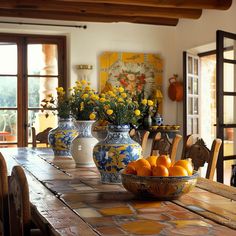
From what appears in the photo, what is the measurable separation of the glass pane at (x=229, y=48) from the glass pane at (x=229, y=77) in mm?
94

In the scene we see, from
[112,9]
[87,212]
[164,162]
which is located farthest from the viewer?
[112,9]

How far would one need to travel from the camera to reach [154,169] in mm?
1896

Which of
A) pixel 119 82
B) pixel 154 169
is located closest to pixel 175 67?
pixel 119 82

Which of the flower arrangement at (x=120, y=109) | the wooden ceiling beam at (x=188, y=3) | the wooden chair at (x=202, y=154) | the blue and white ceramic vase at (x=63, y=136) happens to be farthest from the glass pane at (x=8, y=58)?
the flower arrangement at (x=120, y=109)

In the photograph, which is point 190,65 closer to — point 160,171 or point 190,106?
point 190,106

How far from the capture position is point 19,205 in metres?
1.50

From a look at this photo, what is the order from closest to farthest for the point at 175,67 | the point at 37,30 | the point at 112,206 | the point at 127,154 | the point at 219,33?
the point at 112,206, the point at 127,154, the point at 219,33, the point at 37,30, the point at 175,67

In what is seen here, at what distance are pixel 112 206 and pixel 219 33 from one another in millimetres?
3525

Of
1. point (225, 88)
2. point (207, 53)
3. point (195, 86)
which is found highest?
point (207, 53)

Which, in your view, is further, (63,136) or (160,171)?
(63,136)

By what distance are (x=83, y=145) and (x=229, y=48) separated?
2.78 metres

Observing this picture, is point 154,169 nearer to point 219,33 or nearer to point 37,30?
point 219,33

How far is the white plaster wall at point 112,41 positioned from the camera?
6.63m

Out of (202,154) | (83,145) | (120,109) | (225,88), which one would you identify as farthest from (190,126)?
(120,109)
